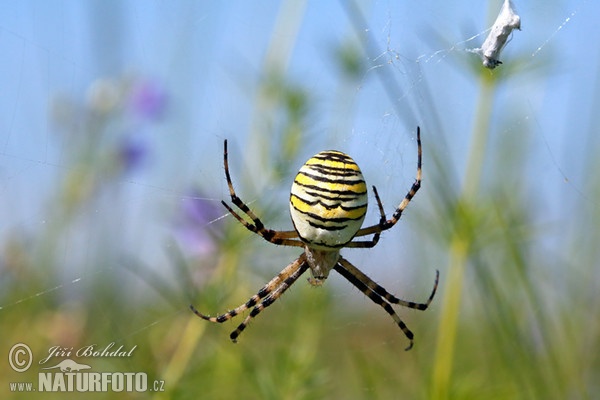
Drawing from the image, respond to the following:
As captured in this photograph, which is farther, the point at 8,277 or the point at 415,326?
the point at 415,326

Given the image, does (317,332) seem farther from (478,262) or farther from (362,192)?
(362,192)

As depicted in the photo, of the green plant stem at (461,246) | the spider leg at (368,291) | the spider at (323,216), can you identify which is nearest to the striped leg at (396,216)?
the spider at (323,216)

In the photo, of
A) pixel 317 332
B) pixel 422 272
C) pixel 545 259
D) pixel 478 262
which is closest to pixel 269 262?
pixel 317 332

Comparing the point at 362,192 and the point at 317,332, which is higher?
the point at 362,192

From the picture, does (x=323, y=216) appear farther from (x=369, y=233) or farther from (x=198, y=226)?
(x=198, y=226)

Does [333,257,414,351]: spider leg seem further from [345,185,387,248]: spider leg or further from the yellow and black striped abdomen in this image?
the yellow and black striped abdomen

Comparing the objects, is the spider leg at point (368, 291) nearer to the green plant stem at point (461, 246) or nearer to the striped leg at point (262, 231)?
the striped leg at point (262, 231)
